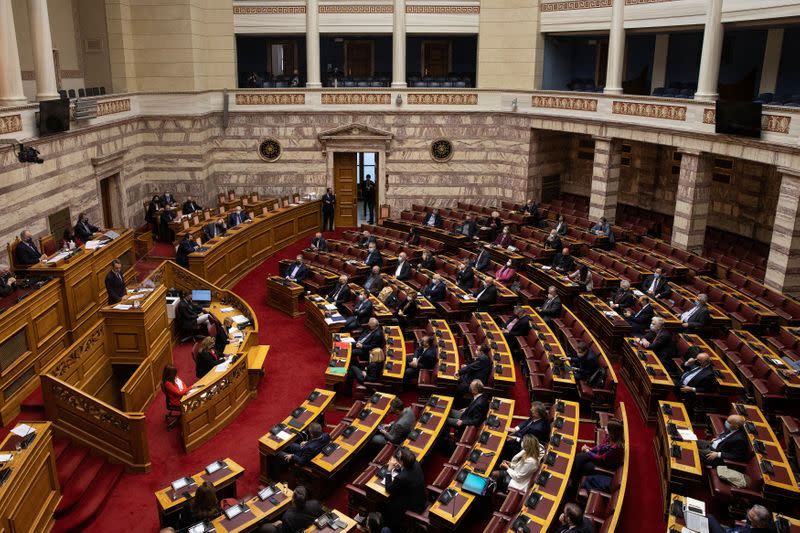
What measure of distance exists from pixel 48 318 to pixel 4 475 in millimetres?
4344

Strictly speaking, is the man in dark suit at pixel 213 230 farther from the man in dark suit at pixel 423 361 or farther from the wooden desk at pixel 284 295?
the man in dark suit at pixel 423 361

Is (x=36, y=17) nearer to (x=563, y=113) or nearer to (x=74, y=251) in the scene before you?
(x=74, y=251)

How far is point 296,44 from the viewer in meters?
25.1

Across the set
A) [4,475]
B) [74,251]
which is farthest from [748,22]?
[4,475]

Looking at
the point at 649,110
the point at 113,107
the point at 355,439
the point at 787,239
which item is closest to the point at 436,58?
the point at 649,110

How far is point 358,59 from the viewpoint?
25516 millimetres

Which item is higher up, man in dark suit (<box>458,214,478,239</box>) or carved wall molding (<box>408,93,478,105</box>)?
carved wall molding (<box>408,93,478,105</box>)

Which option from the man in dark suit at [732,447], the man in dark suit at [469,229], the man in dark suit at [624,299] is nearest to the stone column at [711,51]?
the man in dark suit at [624,299]

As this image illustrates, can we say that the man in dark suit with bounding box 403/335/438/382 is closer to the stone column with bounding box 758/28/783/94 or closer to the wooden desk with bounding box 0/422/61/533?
the wooden desk with bounding box 0/422/61/533

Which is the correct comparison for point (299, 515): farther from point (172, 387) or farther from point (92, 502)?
point (172, 387)

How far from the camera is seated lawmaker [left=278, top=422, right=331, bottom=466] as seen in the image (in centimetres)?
895

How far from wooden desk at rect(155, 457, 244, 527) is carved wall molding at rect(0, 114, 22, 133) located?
28.2ft

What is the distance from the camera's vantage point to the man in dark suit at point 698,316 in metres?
13.0

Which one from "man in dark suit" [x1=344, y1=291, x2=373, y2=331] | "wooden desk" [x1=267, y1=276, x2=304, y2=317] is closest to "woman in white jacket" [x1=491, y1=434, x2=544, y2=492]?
"man in dark suit" [x1=344, y1=291, x2=373, y2=331]
